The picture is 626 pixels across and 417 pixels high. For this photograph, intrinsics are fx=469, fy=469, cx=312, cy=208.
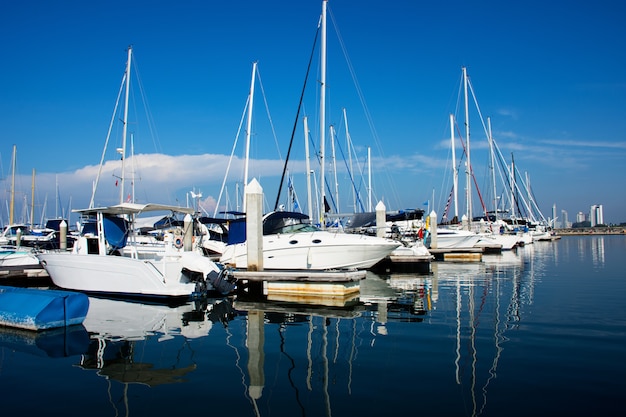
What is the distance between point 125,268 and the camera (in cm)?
1560

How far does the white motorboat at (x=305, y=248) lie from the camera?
2098 centimetres

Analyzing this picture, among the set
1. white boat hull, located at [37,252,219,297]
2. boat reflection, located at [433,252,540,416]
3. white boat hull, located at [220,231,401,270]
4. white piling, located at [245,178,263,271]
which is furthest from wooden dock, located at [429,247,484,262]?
white boat hull, located at [37,252,219,297]

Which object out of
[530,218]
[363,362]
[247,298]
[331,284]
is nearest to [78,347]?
[363,362]

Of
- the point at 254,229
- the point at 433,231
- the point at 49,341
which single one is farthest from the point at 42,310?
the point at 433,231

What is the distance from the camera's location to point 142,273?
50.3 ft

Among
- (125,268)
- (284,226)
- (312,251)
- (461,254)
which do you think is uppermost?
(284,226)

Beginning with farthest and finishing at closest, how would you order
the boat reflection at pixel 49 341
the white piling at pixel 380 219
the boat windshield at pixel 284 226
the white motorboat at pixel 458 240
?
the white motorboat at pixel 458 240
the white piling at pixel 380 219
the boat windshield at pixel 284 226
the boat reflection at pixel 49 341

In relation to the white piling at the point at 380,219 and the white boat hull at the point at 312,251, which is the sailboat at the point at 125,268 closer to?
the white boat hull at the point at 312,251

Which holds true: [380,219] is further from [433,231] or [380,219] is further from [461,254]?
[433,231]

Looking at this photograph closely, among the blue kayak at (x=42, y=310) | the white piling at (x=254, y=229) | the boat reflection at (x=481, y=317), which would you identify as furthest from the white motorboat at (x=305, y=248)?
the blue kayak at (x=42, y=310)

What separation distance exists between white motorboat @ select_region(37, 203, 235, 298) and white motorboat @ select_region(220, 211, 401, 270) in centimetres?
460

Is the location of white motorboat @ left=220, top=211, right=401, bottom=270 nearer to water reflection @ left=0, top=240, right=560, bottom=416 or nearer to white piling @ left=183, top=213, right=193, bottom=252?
white piling @ left=183, top=213, right=193, bottom=252

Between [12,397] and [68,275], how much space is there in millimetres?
11043

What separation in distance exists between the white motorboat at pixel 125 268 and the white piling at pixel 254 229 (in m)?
1.05
